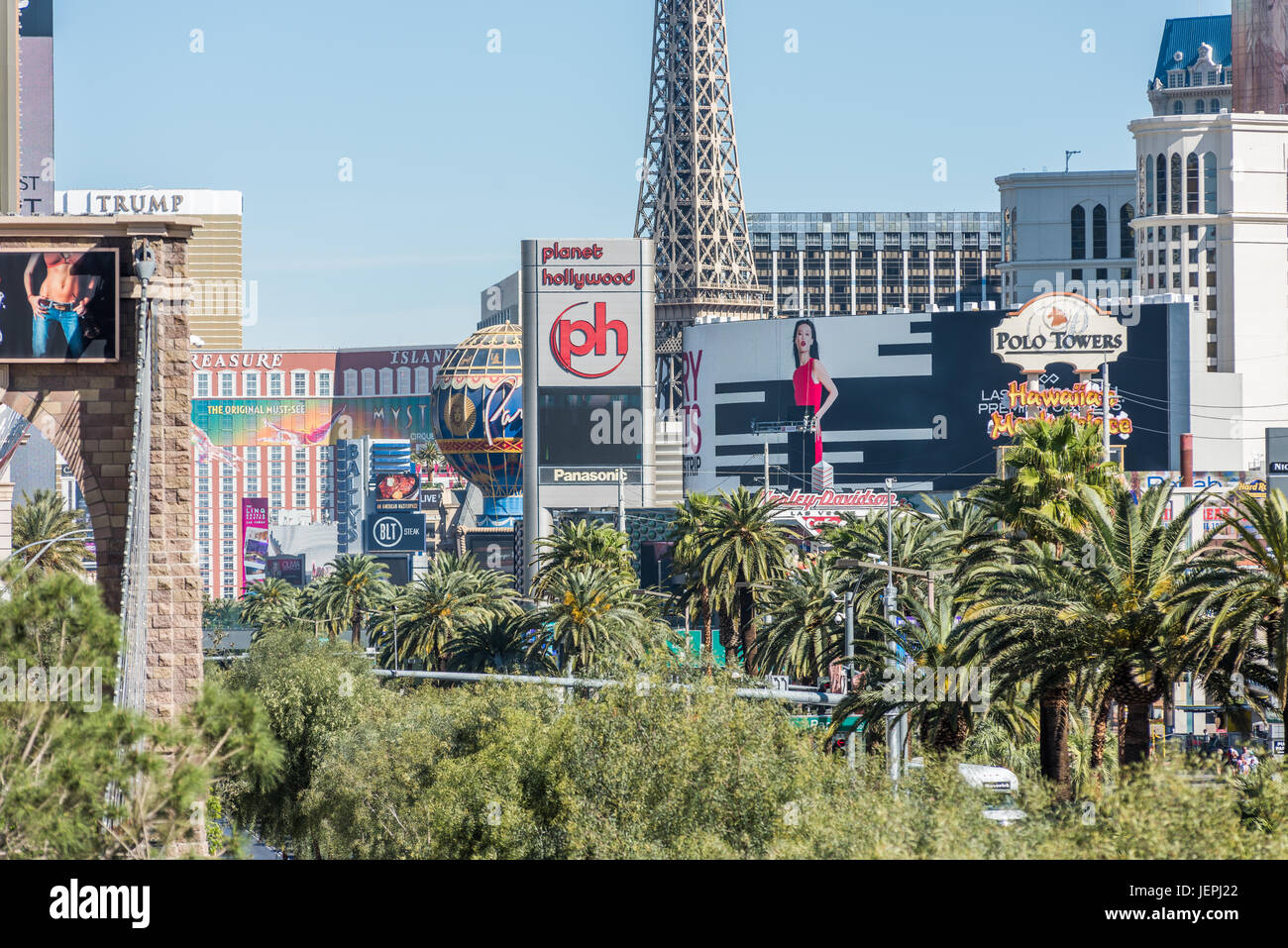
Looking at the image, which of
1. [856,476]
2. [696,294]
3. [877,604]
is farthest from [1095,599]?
[696,294]

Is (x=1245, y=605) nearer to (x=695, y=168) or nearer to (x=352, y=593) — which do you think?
(x=352, y=593)

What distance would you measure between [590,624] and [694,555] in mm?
9210

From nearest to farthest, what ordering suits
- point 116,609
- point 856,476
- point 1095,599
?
point 1095,599, point 116,609, point 856,476

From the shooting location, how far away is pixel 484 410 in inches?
5866

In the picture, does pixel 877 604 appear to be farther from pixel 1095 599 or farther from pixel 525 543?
pixel 525 543

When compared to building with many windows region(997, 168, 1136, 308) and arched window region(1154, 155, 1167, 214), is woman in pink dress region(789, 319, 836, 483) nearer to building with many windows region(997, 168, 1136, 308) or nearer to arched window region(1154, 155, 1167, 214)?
arched window region(1154, 155, 1167, 214)

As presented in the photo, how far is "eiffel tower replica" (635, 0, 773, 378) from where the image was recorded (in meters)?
186

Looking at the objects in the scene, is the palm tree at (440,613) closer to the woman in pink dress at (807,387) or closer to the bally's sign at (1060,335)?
the bally's sign at (1060,335)

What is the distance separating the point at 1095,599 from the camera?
108 ft

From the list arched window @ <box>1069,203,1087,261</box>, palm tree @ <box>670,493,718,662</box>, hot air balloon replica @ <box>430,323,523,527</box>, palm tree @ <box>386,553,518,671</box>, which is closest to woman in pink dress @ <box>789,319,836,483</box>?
hot air balloon replica @ <box>430,323,523,527</box>

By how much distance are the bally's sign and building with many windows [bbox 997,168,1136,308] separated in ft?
181

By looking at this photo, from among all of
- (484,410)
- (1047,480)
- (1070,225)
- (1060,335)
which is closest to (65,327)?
(1047,480)

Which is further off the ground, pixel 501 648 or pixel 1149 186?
pixel 1149 186
